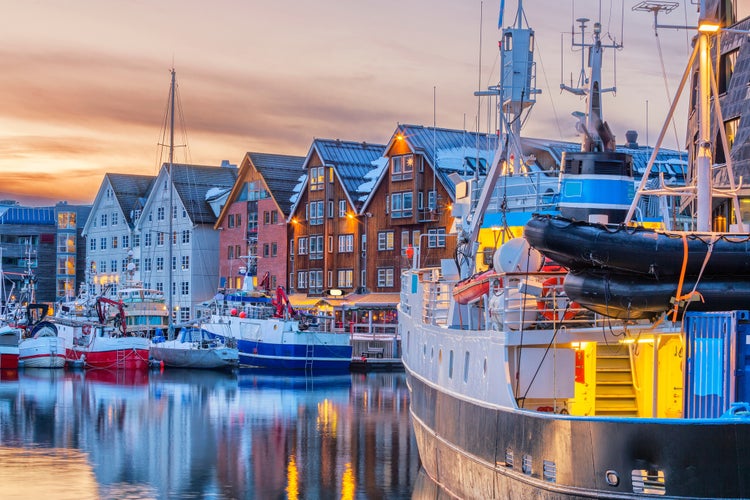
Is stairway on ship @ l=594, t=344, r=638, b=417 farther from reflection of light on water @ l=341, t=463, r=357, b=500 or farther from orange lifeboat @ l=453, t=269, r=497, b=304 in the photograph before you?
reflection of light on water @ l=341, t=463, r=357, b=500

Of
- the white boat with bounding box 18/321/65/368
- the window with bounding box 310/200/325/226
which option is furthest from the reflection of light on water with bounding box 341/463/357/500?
the window with bounding box 310/200/325/226

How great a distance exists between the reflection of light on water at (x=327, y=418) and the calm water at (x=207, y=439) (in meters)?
0.05

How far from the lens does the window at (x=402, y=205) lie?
7744cm

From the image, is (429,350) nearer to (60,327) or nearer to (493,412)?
(493,412)

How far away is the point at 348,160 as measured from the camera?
8838cm

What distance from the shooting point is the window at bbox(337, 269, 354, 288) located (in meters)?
84.4

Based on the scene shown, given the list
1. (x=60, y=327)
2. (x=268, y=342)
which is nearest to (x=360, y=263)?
(x=268, y=342)

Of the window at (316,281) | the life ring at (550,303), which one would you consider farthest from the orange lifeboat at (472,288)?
the window at (316,281)

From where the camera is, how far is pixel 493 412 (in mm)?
21734

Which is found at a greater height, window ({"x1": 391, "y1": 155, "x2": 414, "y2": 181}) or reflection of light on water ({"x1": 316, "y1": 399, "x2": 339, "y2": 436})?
window ({"x1": 391, "y1": 155, "x2": 414, "y2": 181})

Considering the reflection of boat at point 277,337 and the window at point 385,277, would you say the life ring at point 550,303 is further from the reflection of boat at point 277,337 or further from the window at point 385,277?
the window at point 385,277

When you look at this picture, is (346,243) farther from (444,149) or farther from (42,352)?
(42,352)

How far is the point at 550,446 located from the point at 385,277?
201 ft

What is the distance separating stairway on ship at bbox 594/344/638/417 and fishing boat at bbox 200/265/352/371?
48529mm
